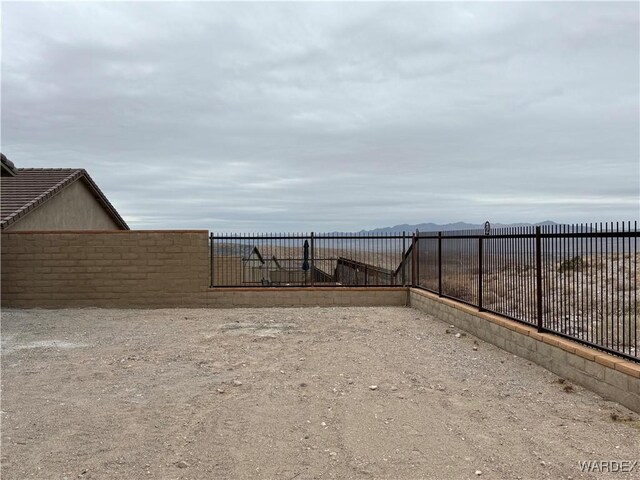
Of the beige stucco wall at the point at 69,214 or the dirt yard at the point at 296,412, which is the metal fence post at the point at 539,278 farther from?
the beige stucco wall at the point at 69,214

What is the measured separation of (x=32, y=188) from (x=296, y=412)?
16.0 metres

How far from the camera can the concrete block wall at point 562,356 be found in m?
5.16

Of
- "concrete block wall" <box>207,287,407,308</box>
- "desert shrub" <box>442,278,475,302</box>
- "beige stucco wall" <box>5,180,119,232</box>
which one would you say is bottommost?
"concrete block wall" <box>207,287,407,308</box>

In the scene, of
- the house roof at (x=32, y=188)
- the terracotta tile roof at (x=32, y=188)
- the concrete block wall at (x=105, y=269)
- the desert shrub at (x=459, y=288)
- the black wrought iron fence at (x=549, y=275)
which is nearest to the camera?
the black wrought iron fence at (x=549, y=275)

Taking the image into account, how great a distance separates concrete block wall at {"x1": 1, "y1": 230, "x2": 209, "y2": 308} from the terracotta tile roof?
1386 mm

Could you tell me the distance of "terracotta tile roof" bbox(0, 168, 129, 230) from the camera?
14791 mm

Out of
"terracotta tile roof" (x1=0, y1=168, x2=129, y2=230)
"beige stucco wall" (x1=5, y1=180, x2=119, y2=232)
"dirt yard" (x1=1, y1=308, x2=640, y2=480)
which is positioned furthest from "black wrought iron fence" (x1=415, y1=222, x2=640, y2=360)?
"beige stucco wall" (x1=5, y1=180, x2=119, y2=232)

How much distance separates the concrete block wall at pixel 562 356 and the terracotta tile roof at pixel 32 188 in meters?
12.9

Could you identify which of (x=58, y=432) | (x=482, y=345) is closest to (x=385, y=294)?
(x=482, y=345)

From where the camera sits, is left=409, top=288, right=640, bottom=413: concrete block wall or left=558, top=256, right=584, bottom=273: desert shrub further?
left=558, top=256, right=584, bottom=273: desert shrub

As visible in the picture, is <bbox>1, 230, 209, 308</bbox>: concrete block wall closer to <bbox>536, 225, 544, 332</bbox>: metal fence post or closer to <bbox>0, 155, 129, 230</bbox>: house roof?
<bbox>0, 155, 129, 230</bbox>: house roof

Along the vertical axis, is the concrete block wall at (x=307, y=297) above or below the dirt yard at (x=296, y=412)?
above

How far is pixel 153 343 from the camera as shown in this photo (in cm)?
886

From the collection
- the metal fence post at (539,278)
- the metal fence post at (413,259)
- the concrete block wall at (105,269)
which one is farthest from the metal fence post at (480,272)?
the concrete block wall at (105,269)
